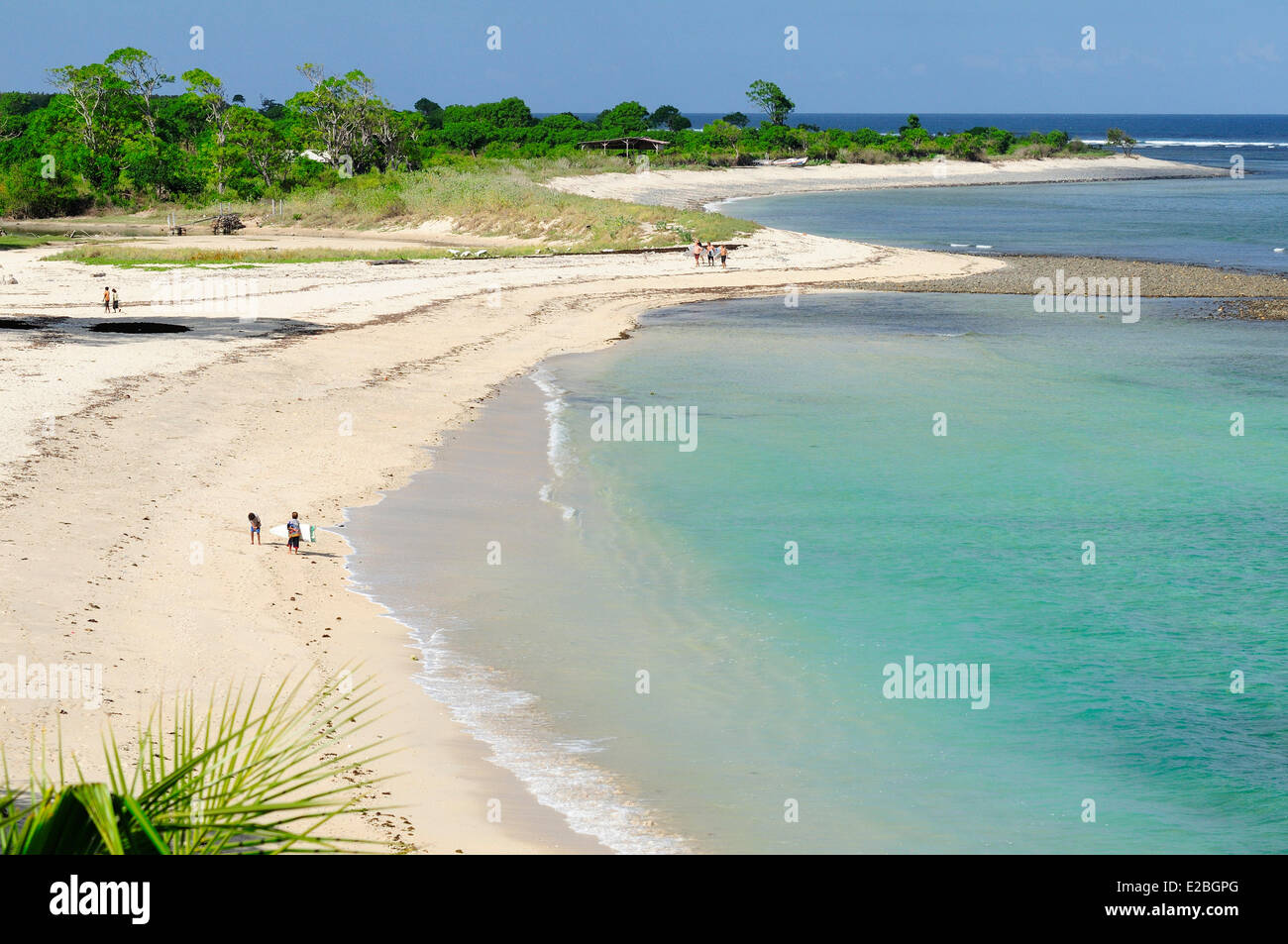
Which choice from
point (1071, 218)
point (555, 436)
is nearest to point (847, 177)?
point (1071, 218)

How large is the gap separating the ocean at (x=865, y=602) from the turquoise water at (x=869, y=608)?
5 centimetres

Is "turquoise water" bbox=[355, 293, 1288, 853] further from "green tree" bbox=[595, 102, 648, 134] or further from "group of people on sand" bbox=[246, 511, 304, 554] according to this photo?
"green tree" bbox=[595, 102, 648, 134]

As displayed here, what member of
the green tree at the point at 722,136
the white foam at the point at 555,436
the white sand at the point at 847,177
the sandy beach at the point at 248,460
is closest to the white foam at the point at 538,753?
the sandy beach at the point at 248,460

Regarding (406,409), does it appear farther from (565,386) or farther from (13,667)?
(13,667)

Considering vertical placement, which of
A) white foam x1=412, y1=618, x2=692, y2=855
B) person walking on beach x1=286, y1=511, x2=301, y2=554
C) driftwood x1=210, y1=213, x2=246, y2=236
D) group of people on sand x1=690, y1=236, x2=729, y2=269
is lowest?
white foam x1=412, y1=618, x2=692, y2=855

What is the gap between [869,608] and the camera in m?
16.5

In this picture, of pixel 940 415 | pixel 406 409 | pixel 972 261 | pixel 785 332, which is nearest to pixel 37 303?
pixel 406 409

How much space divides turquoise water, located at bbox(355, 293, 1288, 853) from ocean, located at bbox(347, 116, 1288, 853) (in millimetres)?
54

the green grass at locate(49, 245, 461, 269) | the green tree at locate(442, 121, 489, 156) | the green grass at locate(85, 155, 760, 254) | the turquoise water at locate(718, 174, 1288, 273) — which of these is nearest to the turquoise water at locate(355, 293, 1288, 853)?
the green grass at locate(49, 245, 461, 269)

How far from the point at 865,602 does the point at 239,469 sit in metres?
10.2

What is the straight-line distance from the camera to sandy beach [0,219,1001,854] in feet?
36.3

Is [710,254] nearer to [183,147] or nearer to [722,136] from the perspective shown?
[183,147]

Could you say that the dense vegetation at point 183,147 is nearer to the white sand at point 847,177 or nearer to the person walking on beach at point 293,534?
the white sand at point 847,177

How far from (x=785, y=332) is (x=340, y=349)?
14441 millimetres
